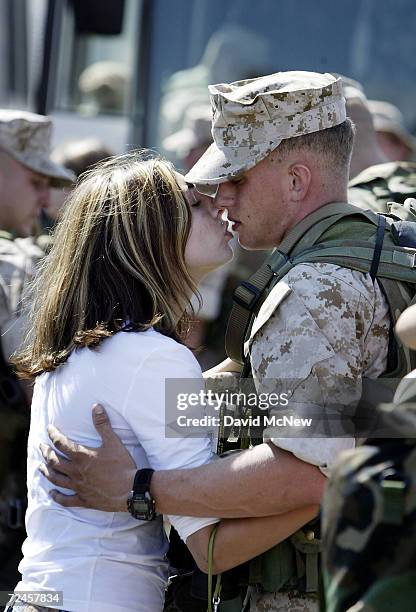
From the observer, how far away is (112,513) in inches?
95.1

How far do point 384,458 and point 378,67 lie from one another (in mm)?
5338

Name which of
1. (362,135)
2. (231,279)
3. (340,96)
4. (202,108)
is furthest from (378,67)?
(340,96)

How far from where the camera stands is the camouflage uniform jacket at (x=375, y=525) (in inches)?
64.6

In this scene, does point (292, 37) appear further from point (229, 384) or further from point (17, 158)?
point (229, 384)

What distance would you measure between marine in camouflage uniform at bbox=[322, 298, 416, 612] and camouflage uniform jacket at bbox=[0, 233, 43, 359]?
7.48 ft

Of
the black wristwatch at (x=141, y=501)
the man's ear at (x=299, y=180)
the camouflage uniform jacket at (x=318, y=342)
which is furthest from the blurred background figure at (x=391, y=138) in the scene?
the black wristwatch at (x=141, y=501)

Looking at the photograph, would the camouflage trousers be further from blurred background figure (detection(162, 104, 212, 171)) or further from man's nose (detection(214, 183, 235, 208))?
blurred background figure (detection(162, 104, 212, 171))

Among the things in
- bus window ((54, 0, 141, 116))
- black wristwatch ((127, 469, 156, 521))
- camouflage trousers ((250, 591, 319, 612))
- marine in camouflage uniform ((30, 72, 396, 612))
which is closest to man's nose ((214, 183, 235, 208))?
marine in camouflage uniform ((30, 72, 396, 612))

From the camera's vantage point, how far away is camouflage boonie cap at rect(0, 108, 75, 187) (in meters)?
4.71

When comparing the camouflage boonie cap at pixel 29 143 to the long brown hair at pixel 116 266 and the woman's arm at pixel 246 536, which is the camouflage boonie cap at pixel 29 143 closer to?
the long brown hair at pixel 116 266

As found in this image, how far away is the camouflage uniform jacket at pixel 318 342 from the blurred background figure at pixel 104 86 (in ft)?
15.6

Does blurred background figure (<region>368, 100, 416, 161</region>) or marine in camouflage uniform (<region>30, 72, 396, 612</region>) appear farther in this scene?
blurred background figure (<region>368, 100, 416, 161</region>)

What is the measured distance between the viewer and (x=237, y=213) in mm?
2689

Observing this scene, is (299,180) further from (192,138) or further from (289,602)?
(192,138)
